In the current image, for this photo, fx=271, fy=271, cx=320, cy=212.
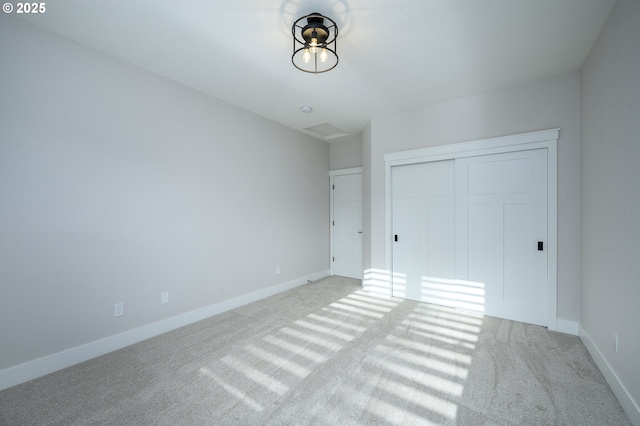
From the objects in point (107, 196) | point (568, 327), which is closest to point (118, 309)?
point (107, 196)

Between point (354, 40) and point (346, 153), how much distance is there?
296cm

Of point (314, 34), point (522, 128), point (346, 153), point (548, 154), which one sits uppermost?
point (314, 34)

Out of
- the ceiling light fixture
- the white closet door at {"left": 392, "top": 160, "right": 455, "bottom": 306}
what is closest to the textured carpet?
the white closet door at {"left": 392, "top": 160, "right": 455, "bottom": 306}

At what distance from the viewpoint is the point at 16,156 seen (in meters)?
2.03

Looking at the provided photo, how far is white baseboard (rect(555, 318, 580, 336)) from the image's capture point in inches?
108

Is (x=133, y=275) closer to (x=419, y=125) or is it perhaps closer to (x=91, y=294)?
(x=91, y=294)

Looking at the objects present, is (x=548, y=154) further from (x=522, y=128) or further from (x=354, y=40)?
(x=354, y=40)

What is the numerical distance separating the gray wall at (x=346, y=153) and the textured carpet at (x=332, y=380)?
3055mm

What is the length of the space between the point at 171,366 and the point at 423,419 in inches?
76.6

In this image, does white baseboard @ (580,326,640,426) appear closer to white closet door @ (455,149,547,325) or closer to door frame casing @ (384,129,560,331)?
door frame casing @ (384,129,560,331)

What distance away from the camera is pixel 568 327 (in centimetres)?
277

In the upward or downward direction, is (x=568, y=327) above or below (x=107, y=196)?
below

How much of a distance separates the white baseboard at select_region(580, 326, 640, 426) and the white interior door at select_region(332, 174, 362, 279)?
3.18 m

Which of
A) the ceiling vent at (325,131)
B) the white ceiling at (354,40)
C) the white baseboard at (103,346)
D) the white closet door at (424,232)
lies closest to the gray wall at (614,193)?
the white ceiling at (354,40)
